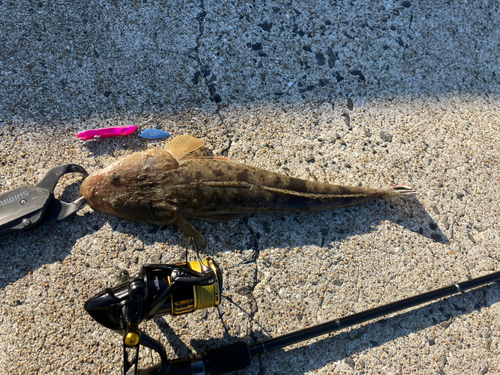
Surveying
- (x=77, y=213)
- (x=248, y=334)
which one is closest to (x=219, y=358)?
(x=248, y=334)

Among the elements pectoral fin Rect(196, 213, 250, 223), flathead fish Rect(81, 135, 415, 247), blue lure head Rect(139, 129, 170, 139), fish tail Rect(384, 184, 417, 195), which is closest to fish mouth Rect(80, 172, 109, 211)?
flathead fish Rect(81, 135, 415, 247)

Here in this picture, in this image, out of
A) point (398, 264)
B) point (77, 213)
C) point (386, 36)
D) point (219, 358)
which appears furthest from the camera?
point (386, 36)

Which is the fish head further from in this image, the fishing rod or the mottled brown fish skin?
the fishing rod

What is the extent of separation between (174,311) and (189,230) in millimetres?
718

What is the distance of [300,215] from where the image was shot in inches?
119

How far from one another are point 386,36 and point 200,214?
2781mm

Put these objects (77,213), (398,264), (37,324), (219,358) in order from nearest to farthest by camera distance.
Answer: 1. (219,358)
2. (37,324)
3. (77,213)
4. (398,264)

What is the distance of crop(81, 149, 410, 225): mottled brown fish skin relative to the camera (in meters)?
2.71

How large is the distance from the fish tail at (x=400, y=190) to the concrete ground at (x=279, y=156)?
0.52 ft

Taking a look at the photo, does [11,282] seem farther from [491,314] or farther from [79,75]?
[491,314]

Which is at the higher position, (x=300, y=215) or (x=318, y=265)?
(x=300, y=215)

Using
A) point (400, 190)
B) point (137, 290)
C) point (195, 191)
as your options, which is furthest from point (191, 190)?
point (400, 190)

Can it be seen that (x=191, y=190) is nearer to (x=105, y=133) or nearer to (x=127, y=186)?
(x=127, y=186)

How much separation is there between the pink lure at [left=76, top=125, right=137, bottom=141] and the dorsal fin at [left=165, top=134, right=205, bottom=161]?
391mm
